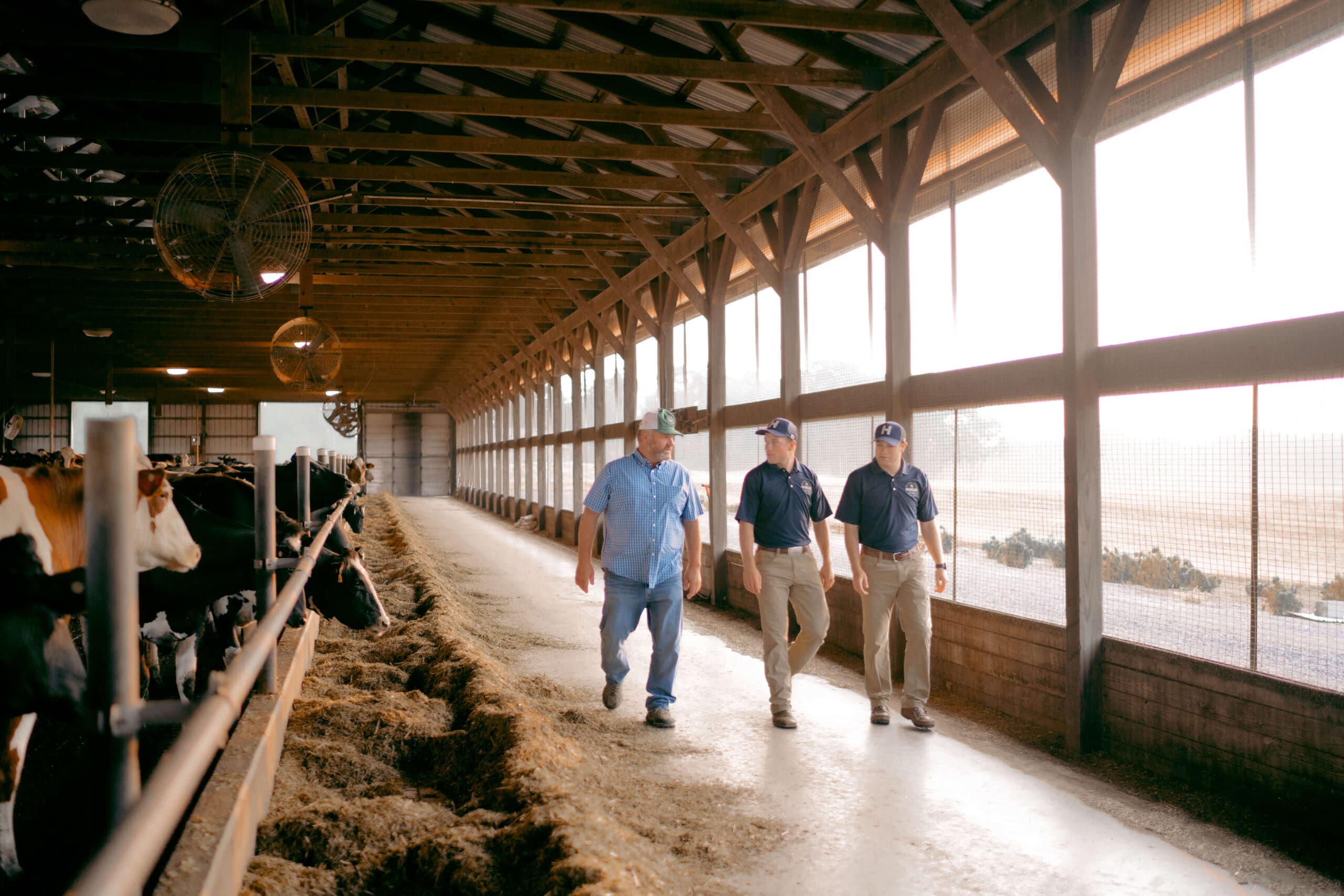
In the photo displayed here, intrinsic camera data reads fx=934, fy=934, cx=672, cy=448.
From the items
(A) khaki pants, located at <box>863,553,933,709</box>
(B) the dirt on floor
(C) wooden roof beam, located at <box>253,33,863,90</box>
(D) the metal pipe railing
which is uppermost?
(C) wooden roof beam, located at <box>253,33,863,90</box>

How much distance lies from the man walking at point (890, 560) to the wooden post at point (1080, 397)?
2.59ft

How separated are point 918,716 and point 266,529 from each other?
3.79m

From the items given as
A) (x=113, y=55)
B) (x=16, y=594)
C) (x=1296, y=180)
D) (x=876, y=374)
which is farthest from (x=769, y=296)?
(x=16, y=594)

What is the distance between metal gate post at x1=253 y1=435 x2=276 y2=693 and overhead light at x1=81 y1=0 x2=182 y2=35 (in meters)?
2.43

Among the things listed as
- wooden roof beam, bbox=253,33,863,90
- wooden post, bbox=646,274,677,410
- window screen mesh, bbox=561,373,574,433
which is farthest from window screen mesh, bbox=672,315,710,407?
wooden roof beam, bbox=253,33,863,90

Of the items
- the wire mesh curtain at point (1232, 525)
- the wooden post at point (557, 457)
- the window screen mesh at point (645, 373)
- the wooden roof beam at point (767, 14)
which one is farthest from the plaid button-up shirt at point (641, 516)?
the wooden post at point (557, 457)

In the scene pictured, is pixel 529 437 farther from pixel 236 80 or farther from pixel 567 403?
pixel 236 80

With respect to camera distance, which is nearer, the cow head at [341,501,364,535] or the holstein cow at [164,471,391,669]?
the holstein cow at [164,471,391,669]

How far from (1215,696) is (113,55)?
1155 centimetres

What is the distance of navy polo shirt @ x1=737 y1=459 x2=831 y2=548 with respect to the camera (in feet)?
19.1

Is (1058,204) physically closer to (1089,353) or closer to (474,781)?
(1089,353)

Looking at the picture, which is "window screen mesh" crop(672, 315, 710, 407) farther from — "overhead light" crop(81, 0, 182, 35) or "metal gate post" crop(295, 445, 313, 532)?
"overhead light" crop(81, 0, 182, 35)

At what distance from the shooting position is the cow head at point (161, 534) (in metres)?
3.66

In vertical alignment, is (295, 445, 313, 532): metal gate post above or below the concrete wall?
above
